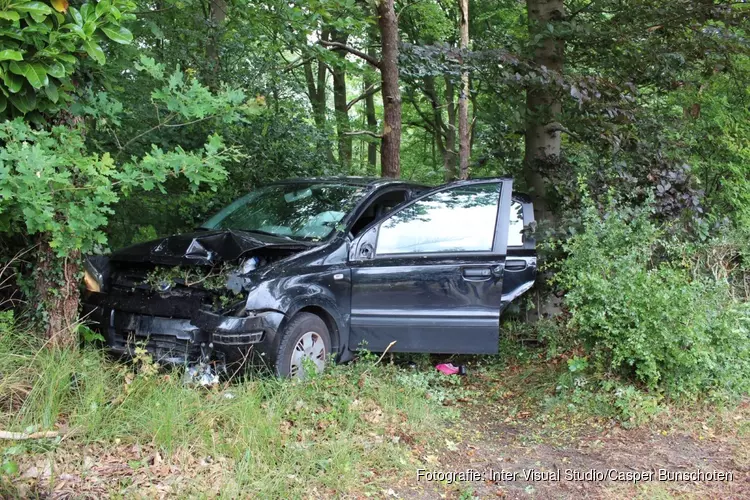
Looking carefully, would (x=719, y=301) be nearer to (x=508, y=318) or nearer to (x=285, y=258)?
(x=508, y=318)

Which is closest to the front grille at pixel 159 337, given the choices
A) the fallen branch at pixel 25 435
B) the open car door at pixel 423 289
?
the fallen branch at pixel 25 435

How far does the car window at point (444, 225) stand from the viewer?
16.5 ft

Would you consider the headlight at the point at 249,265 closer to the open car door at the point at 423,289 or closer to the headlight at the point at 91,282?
the open car door at the point at 423,289

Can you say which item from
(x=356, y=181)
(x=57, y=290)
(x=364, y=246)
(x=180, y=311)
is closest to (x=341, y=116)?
(x=356, y=181)

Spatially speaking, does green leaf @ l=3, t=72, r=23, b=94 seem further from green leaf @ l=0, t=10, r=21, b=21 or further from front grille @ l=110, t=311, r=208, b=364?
front grille @ l=110, t=311, r=208, b=364

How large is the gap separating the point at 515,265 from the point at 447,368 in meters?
1.23

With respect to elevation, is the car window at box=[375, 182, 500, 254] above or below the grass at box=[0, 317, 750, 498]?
above

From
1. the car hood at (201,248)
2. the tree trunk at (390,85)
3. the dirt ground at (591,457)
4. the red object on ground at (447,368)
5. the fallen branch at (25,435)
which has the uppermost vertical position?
the tree trunk at (390,85)

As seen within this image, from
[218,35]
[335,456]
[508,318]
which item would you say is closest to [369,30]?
[218,35]

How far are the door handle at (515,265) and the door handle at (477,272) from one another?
0.69 meters

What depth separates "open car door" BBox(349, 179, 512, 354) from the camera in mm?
4914

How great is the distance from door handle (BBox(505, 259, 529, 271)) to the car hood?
6.89 ft

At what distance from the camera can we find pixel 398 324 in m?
4.92

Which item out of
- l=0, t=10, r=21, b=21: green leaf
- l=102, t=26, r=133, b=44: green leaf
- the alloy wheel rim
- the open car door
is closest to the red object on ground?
the open car door
